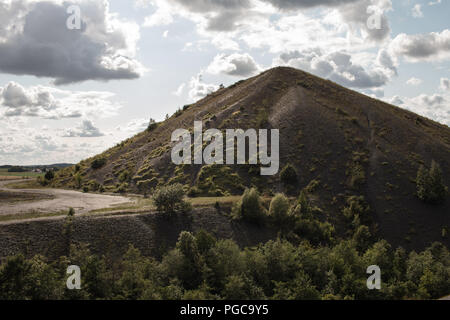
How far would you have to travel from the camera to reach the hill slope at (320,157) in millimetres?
49719

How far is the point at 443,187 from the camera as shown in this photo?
5047 cm

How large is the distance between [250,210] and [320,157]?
23.3 meters

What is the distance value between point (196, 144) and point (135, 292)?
41405mm

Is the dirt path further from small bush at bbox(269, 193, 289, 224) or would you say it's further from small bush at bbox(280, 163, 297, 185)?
small bush at bbox(280, 163, 297, 185)

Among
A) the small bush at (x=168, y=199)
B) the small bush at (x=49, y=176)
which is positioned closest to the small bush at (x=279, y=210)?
the small bush at (x=168, y=199)

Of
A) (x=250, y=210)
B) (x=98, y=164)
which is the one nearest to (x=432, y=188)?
(x=250, y=210)

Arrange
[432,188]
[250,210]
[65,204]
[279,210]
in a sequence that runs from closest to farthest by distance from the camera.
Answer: [250,210]
[279,210]
[65,204]
[432,188]

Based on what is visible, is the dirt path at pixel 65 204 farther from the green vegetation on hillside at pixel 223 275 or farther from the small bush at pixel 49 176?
the small bush at pixel 49 176

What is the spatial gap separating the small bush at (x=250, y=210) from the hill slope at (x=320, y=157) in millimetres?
8703

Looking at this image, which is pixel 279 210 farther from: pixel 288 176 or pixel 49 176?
pixel 49 176

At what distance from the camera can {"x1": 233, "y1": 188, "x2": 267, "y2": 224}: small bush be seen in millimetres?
43062

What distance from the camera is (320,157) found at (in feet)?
198

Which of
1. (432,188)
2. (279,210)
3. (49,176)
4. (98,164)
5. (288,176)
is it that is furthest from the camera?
(98,164)
